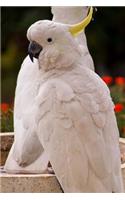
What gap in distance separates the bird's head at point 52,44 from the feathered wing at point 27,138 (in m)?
0.14

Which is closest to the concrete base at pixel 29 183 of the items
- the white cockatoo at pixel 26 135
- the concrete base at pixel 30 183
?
the concrete base at pixel 30 183

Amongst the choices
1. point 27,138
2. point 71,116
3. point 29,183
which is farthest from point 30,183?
point 71,116

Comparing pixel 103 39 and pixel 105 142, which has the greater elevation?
pixel 105 142

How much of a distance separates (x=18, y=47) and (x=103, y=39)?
1.11 meters

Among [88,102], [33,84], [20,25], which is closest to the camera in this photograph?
[88,102]

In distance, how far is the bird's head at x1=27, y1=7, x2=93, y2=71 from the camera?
306cm

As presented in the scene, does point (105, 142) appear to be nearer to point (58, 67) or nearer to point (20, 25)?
point (58, 67)

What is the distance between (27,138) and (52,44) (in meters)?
0.47

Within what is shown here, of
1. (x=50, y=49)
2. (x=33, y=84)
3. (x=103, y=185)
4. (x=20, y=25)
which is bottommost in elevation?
(x=20, y=25)

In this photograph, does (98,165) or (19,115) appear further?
(19,115)

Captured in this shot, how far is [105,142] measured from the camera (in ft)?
10.1

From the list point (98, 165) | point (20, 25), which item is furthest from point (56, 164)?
point (20, 25)

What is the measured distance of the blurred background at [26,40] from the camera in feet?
28.8

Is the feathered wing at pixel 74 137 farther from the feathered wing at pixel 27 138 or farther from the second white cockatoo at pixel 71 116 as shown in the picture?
the feathered wing at pixel 27 138
